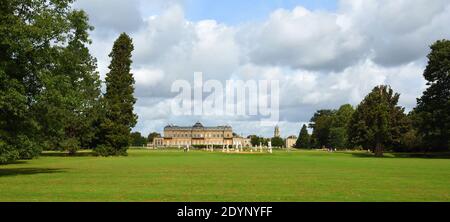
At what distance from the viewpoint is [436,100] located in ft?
243

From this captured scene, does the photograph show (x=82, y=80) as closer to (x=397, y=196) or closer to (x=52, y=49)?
(x=52, y=49)

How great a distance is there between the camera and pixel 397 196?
17.7 m

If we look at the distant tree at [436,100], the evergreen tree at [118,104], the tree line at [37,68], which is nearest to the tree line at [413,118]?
the distant tree at [436,100]


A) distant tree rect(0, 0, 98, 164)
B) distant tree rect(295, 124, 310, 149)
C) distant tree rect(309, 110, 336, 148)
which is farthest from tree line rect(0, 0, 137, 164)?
distant tree rect(295, 124, 310, 149)

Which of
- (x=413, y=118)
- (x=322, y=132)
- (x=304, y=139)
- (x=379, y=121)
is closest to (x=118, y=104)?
(x=379, y=121)

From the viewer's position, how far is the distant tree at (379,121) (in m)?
80.9

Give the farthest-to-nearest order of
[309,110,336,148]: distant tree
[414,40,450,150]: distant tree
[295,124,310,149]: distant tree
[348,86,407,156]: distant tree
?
[295,124,310,149]: distant tree → [309,110,336,148]: distant tree → [348,86,407,156]: distant tree → [414,40,450,150]: distant tree

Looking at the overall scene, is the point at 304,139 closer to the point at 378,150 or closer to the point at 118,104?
the point at 378,150

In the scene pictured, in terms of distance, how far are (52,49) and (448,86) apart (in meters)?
59.4

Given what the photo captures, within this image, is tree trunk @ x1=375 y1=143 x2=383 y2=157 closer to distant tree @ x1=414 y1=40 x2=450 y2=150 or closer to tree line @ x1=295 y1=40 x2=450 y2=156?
tree line @ x1=295 y1=40 x2=450 y2=156

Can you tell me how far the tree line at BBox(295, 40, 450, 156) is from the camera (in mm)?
72875

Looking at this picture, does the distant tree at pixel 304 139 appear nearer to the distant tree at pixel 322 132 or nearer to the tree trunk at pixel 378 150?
the distant tree at pixel 322 132

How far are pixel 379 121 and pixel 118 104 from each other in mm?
38457

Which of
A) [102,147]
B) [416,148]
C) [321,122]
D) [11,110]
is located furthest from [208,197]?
[321,122]
